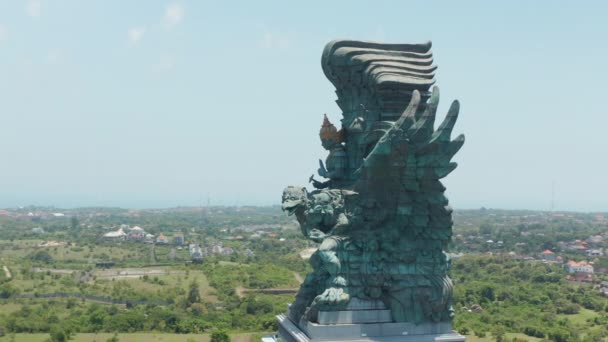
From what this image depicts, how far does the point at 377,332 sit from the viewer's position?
14258 millimetres

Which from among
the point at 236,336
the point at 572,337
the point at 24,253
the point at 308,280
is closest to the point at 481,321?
the point at 572,337

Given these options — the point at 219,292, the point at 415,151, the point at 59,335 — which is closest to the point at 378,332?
the point at 415,151

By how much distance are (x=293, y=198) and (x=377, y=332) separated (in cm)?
327

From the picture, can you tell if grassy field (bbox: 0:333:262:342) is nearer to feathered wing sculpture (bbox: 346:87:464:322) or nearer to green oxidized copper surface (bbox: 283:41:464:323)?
green oxidized copper surface (bbox: 283:41:464:323)

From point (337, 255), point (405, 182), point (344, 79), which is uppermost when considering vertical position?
point (344, 79)

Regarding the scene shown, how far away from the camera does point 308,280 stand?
15273 mm

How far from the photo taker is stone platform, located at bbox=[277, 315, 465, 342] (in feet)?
45.8

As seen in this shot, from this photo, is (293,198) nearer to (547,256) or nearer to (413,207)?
(413,207)

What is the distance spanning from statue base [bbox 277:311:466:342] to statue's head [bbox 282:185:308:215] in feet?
8.01

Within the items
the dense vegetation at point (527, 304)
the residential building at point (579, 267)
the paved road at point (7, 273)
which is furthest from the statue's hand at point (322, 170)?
the residential building at point (579, 267)

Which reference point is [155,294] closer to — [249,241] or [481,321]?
[481,321]

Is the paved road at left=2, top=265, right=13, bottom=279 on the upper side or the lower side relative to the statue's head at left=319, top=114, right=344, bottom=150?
lower

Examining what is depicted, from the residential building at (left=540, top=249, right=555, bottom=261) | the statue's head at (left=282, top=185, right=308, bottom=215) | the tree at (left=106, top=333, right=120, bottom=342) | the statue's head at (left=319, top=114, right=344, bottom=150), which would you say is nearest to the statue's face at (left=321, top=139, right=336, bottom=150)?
the statue's head at (left=319, top=114, right=344, bottom=150)

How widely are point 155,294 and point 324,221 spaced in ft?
124
